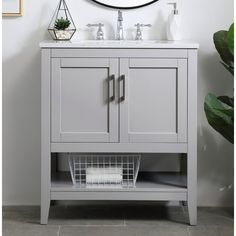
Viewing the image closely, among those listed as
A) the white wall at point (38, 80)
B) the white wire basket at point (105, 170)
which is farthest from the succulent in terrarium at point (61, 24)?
the white wire basket at point (105, 170)

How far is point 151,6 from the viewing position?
124 inches

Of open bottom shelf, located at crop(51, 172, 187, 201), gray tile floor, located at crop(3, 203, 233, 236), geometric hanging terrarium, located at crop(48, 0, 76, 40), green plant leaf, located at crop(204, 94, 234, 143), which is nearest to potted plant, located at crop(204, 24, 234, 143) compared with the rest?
green plant leaf, located at crop(204, 94, 234, 143)

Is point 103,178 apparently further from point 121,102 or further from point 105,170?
point 121,102

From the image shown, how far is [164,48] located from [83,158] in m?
0.81

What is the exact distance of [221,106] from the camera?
2912 mm

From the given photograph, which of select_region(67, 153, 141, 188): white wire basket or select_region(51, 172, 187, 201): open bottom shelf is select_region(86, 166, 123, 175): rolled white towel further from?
select_region(51, 172, 187, 201): open bottom shelf

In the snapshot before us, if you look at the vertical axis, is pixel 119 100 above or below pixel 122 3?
below

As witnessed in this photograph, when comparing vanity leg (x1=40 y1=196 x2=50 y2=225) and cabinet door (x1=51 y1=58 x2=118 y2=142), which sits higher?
cabinet door (x1=51 y1=58 x2=118 y2=142)

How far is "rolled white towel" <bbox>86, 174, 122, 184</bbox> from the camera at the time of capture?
9.54ft

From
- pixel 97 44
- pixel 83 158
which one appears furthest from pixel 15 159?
pixel 97 44

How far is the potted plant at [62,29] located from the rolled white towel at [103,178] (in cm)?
82

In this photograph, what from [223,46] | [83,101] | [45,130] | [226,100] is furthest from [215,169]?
[45,130]

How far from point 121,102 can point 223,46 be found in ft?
2.19

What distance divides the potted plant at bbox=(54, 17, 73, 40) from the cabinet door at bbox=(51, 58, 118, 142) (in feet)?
1.05
